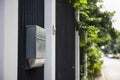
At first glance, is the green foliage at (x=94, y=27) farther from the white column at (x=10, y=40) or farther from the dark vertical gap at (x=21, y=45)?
the white column at (x=10, y=40)

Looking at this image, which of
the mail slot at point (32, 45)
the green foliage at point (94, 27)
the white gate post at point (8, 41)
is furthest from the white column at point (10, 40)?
the green foliage at point (94, 27)

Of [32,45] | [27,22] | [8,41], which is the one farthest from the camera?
[27,22]

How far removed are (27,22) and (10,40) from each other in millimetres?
791

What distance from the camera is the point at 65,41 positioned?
9.75m

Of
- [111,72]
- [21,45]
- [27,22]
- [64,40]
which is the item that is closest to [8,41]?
[21,45]

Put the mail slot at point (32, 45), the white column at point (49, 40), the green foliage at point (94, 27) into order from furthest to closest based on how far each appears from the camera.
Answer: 1. the green foliage at point (94, 27)
2. the white column at point (49, 40)
3. the mail slot at point (32, 45)

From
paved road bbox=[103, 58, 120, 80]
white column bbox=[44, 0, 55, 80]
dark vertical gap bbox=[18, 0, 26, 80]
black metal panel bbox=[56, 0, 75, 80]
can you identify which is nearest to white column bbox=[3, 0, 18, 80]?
dark vertical gap bbox=[18, 0, 26, 80]

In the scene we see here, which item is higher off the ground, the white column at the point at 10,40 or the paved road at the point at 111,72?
the white column at the point at 10,40

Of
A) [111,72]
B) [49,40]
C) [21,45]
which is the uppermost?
[49,40]

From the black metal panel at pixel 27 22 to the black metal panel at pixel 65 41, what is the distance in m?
3.26

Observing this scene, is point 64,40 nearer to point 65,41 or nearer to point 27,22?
point 65,41

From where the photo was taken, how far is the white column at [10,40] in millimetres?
4250

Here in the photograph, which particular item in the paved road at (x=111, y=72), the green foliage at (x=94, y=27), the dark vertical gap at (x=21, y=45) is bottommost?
the paved road at (x=111, y=72)

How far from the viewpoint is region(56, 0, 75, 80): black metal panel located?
368 inches
